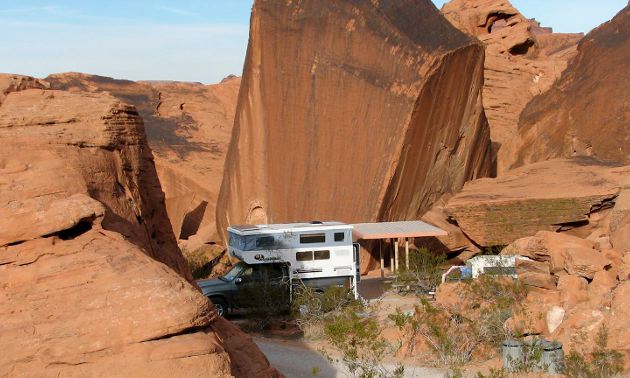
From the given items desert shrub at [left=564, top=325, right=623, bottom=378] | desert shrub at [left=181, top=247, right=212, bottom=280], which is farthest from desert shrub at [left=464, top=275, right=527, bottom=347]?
desert shrub at [left=181, top=247, right=212, bottom=280]

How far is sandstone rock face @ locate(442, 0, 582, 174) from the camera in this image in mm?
38188

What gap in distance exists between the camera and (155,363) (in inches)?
230

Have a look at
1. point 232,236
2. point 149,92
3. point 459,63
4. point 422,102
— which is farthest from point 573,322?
point 149,92

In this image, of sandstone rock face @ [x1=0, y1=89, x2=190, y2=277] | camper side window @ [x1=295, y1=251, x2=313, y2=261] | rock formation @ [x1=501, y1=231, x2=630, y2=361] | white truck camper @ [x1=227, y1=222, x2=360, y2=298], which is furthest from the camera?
camper side window @ [x1=295, y1=251, x2=313, y2=261]

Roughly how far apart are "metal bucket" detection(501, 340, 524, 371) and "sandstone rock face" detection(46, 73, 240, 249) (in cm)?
1716

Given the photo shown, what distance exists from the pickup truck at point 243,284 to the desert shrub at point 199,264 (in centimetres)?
534

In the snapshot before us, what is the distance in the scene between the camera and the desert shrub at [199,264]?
2372 cm

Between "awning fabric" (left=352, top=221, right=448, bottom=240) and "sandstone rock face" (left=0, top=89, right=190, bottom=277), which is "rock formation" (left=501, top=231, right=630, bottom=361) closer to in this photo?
"awning fabric" (left=352, top=221, right=448, bottom=240)

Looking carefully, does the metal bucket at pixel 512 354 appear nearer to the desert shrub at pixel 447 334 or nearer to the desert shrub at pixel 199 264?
the desert shrub at pixel 447 334

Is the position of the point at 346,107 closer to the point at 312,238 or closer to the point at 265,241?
the point at 312,238

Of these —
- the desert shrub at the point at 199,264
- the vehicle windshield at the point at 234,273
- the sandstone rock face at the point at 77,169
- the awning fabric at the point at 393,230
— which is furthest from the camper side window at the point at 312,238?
the sandstone rock face at the point at 77,169

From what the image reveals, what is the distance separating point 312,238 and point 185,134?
20.8m

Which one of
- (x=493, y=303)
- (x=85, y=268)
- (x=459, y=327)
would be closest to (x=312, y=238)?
(x=493, y=303)

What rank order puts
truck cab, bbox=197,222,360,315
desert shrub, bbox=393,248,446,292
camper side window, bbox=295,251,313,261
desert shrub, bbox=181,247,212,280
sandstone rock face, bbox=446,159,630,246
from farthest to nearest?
desert shrub, bbox=181,247,212,280 < sandstone rock face, bbox=446,159,630,246 < desert shrub, bbox=393,248,446,292 < camper side window, bbox=295,251,313,261 < truck cab, bbox=197,222,360,315
